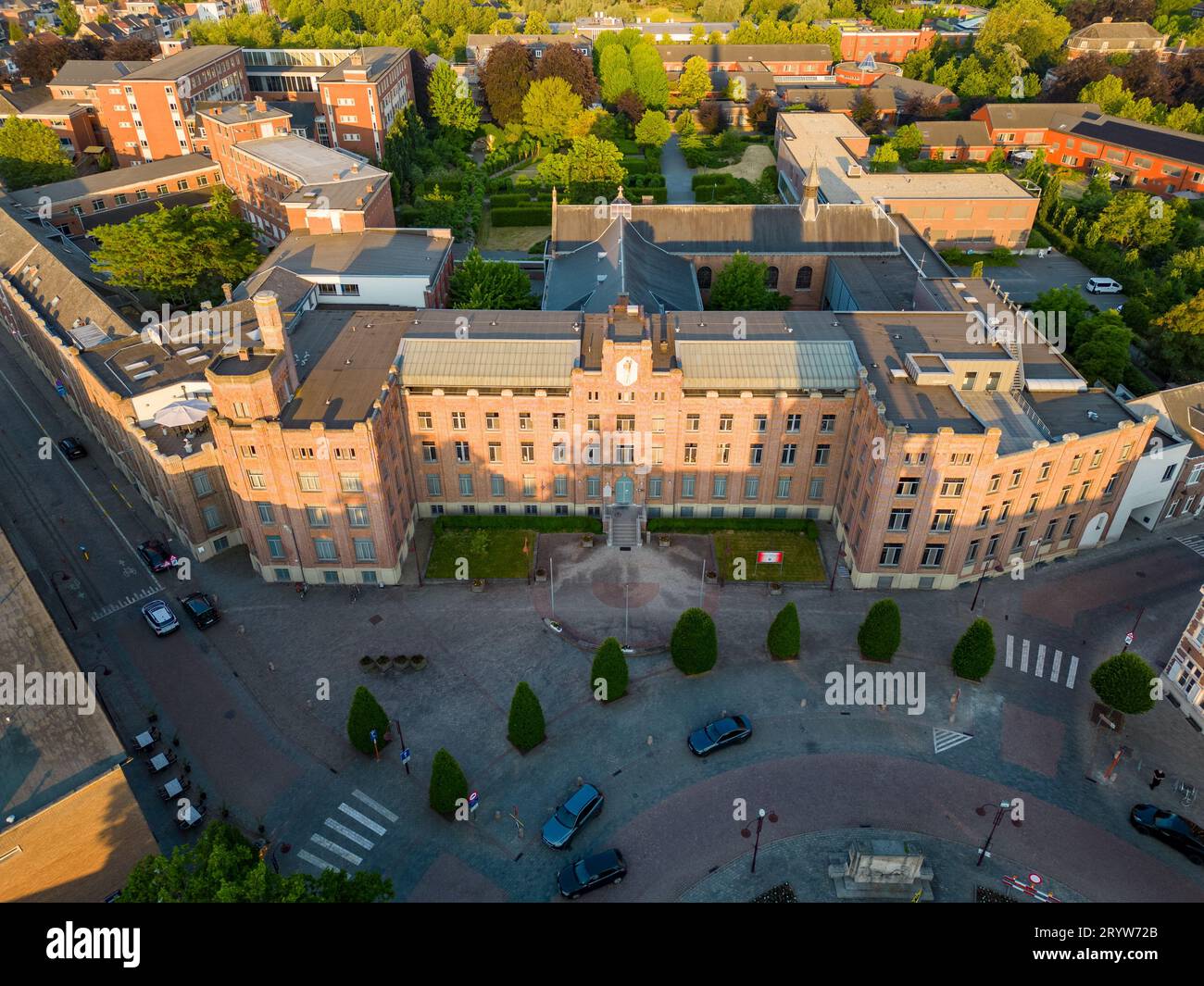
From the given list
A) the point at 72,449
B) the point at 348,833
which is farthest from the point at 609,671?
the point at 72,449

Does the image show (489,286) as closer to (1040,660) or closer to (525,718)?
(525,718)

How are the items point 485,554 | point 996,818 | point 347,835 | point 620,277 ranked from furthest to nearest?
point 620,277
point 485,554
point 347,835
point 996,818

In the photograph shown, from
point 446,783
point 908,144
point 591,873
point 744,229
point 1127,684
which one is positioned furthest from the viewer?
point 908,144

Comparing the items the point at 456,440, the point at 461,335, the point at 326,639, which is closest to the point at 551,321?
the point at 461,335

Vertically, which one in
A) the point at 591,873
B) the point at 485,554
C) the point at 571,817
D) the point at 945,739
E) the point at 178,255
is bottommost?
the point at 945,739

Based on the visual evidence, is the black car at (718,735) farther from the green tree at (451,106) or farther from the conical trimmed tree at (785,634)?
the green tree at (451,106)

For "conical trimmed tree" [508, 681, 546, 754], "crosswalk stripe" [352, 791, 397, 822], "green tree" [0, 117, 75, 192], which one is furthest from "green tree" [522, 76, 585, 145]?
"crosswalk stripe" [352, 791, 397, 822]

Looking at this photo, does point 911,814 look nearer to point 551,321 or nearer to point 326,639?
point 326,639
